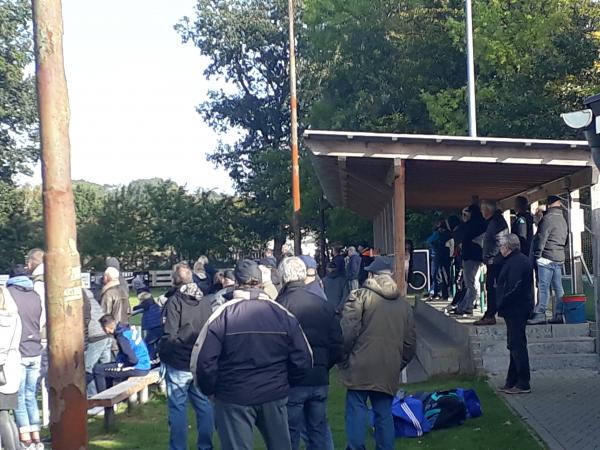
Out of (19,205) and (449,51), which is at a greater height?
(449,51)

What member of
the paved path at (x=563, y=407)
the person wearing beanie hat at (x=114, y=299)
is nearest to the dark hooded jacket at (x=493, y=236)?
the paved path at (x=563, y=407)

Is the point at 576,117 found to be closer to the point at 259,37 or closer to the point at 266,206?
the point at 266,206

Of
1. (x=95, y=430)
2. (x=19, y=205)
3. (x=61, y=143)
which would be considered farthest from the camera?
(x=19, y=205)

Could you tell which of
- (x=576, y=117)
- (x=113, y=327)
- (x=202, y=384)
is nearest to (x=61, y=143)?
(x=202, y=384)

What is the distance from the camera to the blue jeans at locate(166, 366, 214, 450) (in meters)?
7.81

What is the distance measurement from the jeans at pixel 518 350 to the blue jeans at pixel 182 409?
12.4 ft

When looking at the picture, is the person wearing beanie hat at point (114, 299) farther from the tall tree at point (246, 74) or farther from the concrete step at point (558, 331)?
the tall tree at point (246, 74)

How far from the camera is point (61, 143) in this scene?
5.19 metres

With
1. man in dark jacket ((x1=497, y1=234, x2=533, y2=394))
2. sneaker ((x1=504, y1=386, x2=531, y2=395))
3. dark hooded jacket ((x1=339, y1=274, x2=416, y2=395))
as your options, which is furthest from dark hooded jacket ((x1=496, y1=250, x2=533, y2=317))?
dark hooded jacket ((x1=339, y1=274, x2=416, y2=395))

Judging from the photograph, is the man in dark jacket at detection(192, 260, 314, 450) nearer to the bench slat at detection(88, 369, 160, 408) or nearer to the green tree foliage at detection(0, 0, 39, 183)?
the bench slat at detection(88, 369, 160, 408)

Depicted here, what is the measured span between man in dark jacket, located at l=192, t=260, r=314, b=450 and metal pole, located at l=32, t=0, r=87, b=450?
0.82m

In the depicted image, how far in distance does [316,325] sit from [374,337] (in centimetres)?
70

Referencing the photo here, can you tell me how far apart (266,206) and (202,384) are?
1816 inches

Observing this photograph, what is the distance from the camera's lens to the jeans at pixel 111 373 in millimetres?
10766
